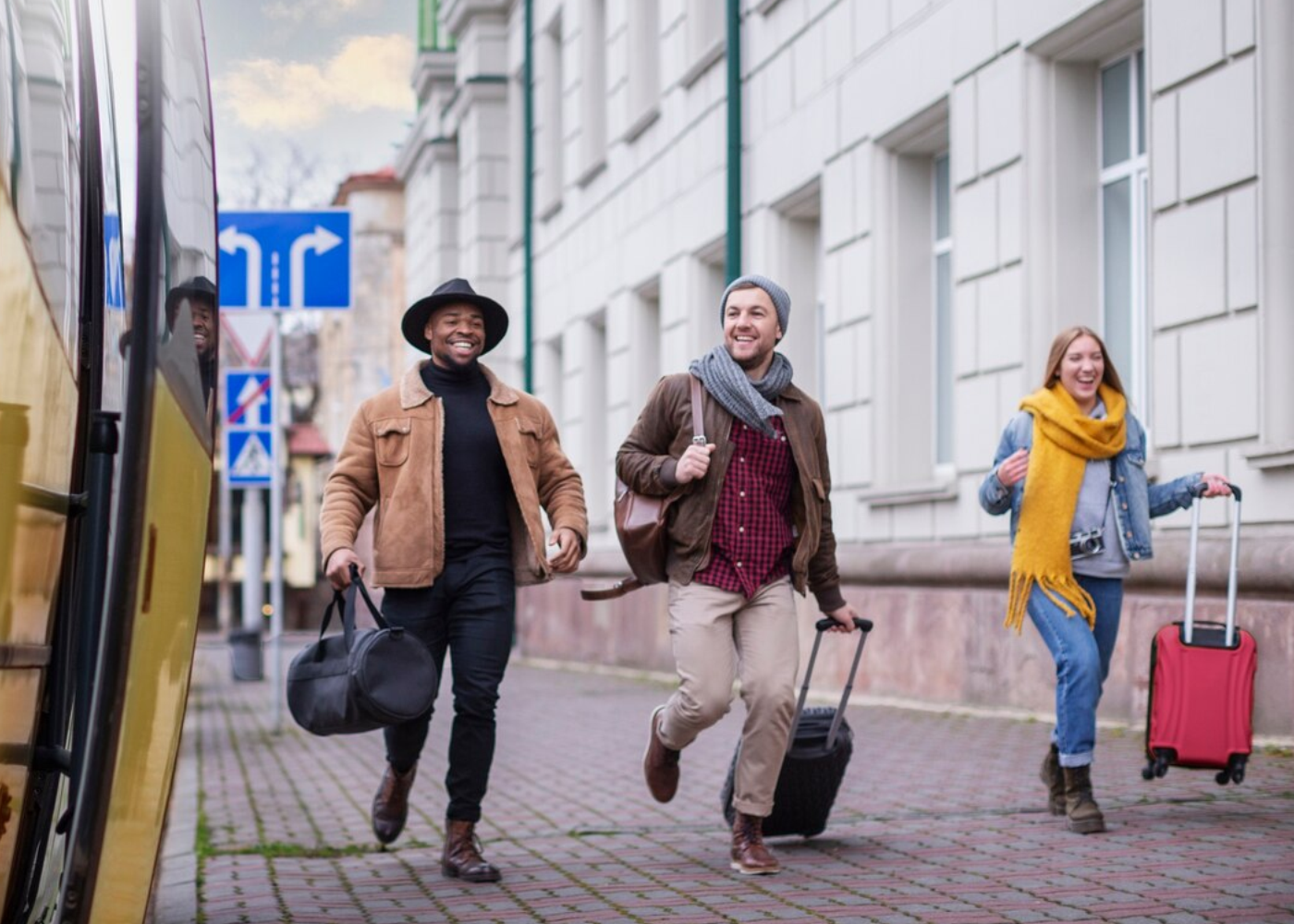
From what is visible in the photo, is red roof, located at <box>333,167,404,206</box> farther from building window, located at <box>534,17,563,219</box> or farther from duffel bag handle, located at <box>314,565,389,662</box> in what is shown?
duffel bag handle, located at <box>314,565,389,662</box>

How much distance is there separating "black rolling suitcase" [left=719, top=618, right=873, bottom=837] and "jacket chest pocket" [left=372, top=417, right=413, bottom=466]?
57.1 inches

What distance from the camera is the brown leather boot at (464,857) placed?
21.5ft

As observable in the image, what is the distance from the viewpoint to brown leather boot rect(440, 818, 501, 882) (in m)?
6.57

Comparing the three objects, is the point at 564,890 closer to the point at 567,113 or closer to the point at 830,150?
the point at 830,150

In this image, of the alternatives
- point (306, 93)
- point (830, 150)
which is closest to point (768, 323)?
point (306, 93)

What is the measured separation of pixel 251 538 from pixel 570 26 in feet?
22.7

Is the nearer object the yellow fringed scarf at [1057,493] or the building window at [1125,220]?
the yellow fringed scarf at [1057,493]

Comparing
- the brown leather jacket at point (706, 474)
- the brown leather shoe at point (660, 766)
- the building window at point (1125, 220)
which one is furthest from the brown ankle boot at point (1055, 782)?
the building window at point (1125, 220)

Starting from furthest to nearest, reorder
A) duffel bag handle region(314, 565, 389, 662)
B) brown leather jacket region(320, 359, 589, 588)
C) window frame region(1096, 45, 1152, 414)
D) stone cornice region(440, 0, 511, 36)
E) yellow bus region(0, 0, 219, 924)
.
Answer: stone cornice region(440, 0, 511, 36) → window frame region(1096, 45, 1152, 414) → brown leather jacket region(320, 359, 589, 588) → duffel bag handle region(314, 565, 389, 662) → yellow bus region(0, 0, 219, 924)

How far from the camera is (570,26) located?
23844 millimetres

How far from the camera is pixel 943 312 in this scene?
1452 centimetres

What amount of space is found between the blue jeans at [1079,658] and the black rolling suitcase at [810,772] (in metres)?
0.76

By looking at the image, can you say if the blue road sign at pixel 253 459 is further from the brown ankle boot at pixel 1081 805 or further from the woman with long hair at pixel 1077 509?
the brown ankle boot at pixel 1081 805

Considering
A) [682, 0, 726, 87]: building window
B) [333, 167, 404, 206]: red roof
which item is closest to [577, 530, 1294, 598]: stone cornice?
[682, 0, 726, 87]: building window
